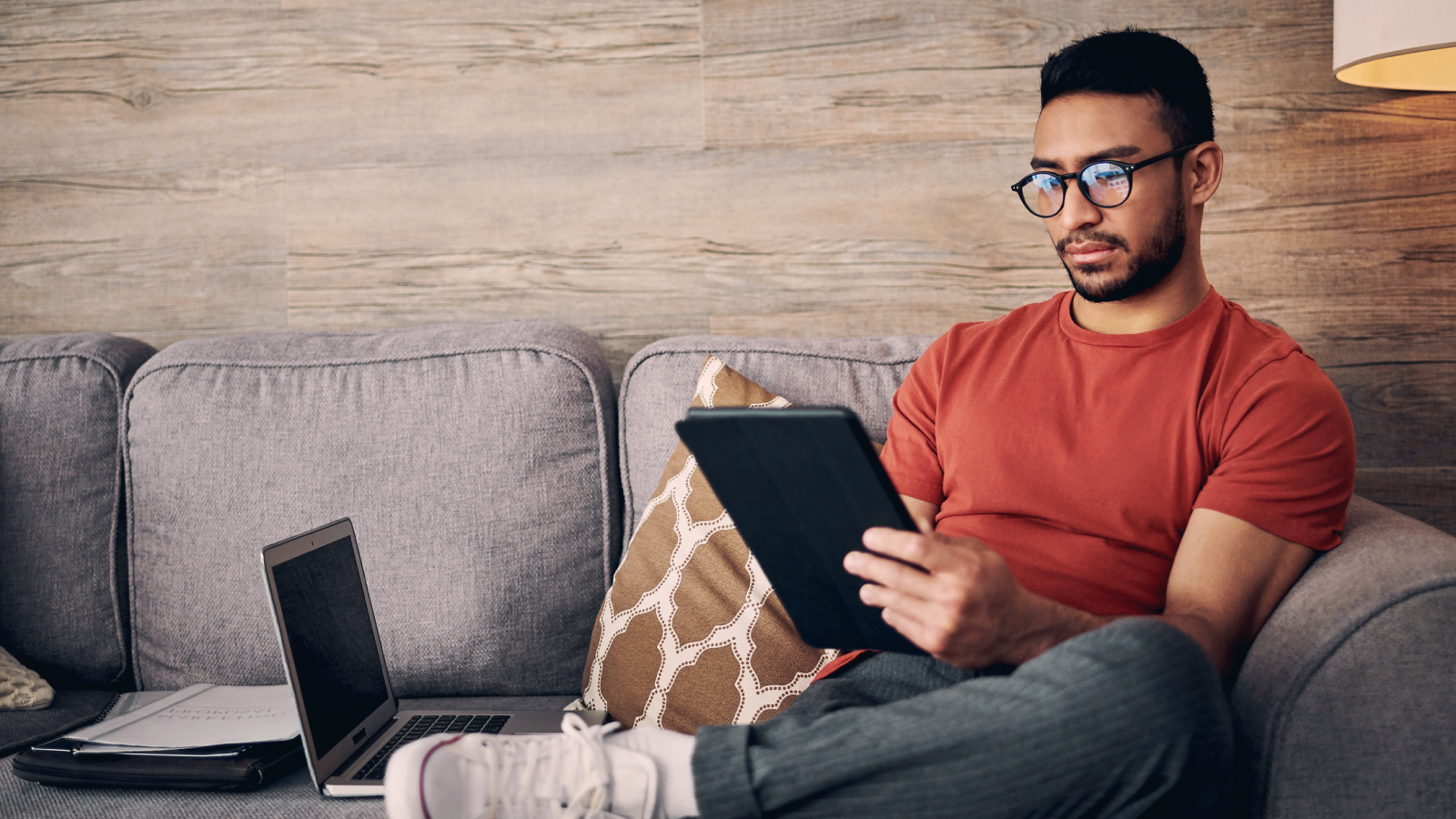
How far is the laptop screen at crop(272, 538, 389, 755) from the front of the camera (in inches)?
41.0

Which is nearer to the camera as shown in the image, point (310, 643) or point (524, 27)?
point (310, 643)

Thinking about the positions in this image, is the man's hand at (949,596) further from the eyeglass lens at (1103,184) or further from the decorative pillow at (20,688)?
the decorative pillow at (20,688)

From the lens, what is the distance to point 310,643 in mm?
1070

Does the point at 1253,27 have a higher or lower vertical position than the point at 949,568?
higher

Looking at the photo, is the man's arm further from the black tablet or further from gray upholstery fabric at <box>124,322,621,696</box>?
gray upholstery fabric at <box>124,322,621,696</box>

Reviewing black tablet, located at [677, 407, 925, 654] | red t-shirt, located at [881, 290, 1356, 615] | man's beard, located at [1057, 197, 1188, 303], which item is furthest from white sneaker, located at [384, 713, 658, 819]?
man's beard, located at [1057, 197, 1188, 303]

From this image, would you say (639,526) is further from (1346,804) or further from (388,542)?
(1346,804)

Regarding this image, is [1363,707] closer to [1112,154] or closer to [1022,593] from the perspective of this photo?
[1022,593]

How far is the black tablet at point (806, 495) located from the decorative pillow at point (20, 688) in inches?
45.8

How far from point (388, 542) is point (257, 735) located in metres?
0.34

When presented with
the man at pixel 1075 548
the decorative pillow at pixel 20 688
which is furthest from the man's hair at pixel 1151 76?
the decorative pillow at pixel 20 688

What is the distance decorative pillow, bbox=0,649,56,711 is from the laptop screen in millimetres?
547

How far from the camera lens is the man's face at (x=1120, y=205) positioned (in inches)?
43.8

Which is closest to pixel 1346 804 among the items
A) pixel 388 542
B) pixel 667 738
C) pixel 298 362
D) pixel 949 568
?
pixel 949 568
